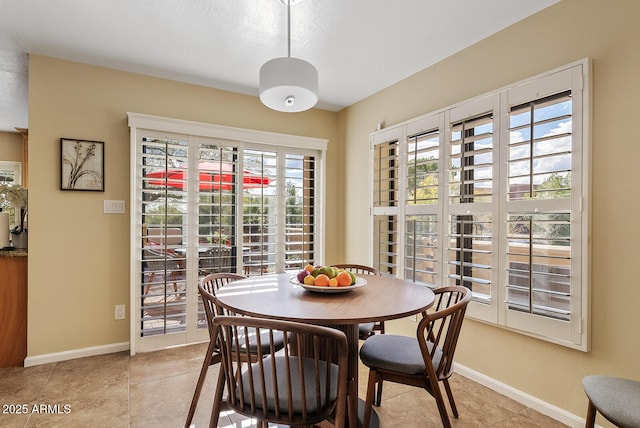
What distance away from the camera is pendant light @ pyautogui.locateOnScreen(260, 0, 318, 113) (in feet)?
5.66

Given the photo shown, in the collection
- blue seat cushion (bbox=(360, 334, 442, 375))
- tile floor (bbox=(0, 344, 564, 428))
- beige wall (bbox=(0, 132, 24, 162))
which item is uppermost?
beige wall (bbox=(0, 132, 24, 162))

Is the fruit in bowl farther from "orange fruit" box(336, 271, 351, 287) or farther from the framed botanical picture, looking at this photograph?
the framed botanical picture

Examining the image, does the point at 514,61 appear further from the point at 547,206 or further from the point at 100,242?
the point at 100,242

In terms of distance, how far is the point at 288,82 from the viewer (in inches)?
67.6

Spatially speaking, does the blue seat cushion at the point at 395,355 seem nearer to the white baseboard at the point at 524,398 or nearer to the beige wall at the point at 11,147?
the white baseboard at the point at 524,398

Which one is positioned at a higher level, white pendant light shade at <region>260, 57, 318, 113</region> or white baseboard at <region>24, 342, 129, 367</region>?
white pendant light shade at <region>260, 57, 318, 113</region>

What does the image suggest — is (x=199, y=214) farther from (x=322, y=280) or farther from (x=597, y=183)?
(x=597, y=183)

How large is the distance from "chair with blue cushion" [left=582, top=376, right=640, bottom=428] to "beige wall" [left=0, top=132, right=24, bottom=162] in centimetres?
670

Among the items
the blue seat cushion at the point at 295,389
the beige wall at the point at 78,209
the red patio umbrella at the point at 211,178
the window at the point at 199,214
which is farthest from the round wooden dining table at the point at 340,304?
the beige wall at the point at 78,209

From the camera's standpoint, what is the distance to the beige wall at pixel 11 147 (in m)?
4.99

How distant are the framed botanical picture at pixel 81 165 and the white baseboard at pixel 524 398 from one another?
325 centimetres

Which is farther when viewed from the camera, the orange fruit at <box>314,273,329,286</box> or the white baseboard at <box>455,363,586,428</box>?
the white baseboard at <box>455,363,586,428</box>

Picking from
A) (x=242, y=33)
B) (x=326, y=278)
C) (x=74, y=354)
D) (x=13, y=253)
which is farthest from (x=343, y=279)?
(x=13, y=253)

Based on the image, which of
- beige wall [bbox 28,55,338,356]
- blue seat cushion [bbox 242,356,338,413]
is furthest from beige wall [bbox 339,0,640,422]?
beige wall [bbox 28,55,338,356]
